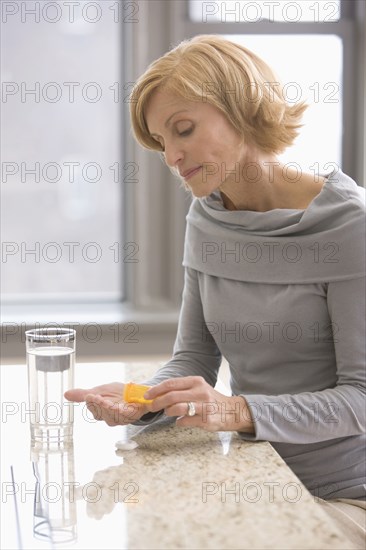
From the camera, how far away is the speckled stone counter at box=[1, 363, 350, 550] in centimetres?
85

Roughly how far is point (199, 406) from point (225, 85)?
62cm

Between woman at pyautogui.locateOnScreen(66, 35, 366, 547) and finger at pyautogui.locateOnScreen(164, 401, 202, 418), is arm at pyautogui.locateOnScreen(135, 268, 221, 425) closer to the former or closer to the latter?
woman at pyautogui.locateOnScreen(66, 35, 366, 547)

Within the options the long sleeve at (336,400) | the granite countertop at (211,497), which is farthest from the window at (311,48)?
the granite countertop at (211,497)

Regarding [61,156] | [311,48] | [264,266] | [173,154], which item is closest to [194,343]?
[264,266]

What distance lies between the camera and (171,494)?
97 cm

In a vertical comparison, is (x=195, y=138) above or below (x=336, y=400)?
above

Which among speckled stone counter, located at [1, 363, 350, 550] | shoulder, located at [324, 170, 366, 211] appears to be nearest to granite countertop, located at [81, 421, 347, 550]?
speckled stone counter, located at [1, 363, 350, 550]

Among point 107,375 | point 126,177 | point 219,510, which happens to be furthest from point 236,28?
point 219,510

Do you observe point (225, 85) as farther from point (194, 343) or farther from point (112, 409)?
point (112, 409)

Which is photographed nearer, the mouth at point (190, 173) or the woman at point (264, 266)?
the woman at point (264, 266)

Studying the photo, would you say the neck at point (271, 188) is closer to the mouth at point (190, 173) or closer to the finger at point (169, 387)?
the mouth at point (190, 173)

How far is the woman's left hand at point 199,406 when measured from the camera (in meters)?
1.19

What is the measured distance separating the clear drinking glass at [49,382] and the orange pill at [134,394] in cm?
10

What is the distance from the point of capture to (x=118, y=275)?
10.0 feet
